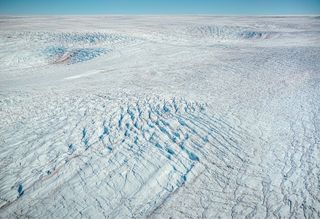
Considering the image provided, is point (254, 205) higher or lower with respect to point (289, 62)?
lower

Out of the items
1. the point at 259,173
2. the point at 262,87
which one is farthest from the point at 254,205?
the point at 262,87

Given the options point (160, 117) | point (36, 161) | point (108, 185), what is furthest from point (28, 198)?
point (160, 117)

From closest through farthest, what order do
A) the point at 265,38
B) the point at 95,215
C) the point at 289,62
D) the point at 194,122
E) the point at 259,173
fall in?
the point at 95,215
the point at 259,173
the point at 194,122
the point at 289,62
the point at 265,38

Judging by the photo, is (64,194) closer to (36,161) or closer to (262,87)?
(36,161)

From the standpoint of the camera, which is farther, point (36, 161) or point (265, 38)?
point (265, 38)

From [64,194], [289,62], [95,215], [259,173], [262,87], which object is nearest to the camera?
[95,215]

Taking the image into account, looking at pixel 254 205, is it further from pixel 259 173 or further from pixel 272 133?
pixel 272 133
